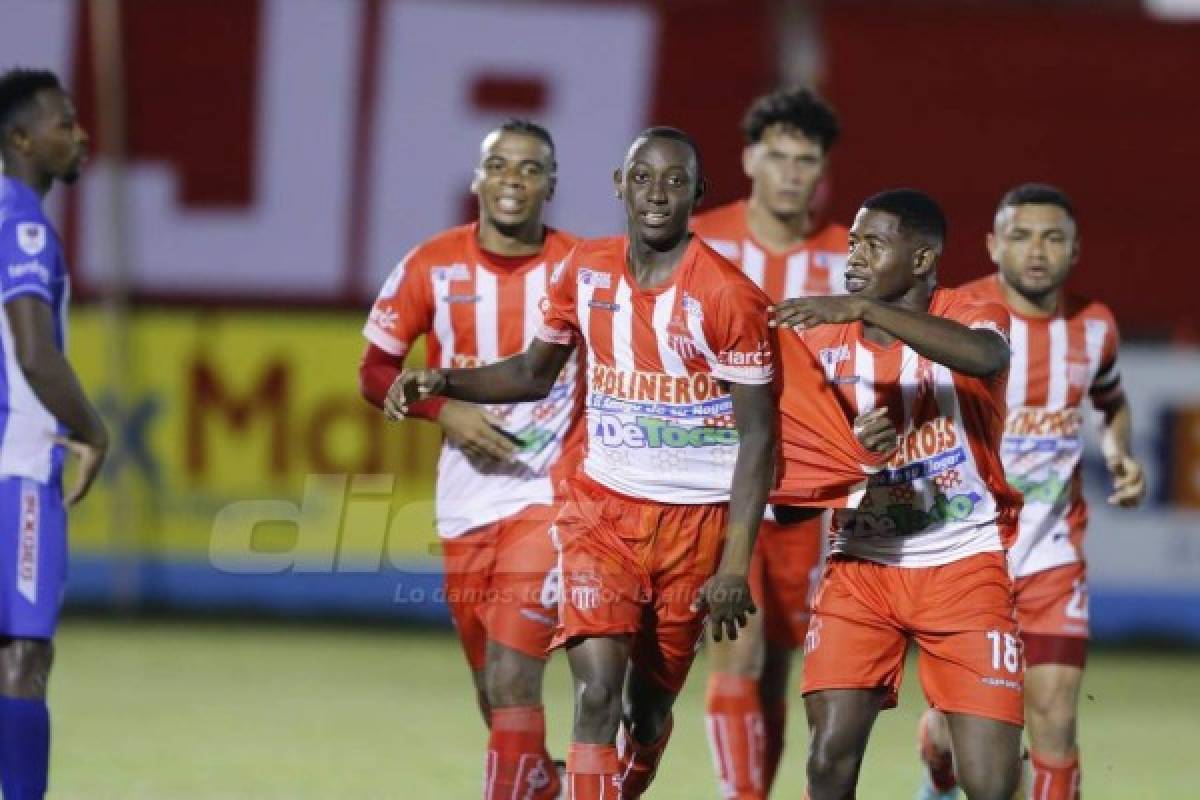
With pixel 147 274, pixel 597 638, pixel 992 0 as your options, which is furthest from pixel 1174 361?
pixel 597 638

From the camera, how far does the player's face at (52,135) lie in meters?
6.66

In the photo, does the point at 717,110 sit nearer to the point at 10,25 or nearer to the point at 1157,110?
the point at 1157,110

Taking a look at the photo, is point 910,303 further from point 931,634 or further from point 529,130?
point 529,130

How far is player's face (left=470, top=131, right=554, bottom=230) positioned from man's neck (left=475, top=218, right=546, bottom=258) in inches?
2.1

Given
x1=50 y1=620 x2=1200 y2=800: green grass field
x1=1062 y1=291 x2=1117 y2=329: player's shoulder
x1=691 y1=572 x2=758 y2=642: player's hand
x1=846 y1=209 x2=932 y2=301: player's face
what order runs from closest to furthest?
1. x1=691 y1=572 x2=758 y2=642: player's hand
2. x1=846 y1=209 x2=932 y2=301: player's face
3. x1=1062 y1=291 x2=1117 y2=329: player's shoulder
4. x1=50 y1=620 x2=1200 y2=800: green grass field

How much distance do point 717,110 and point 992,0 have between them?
2348 mm

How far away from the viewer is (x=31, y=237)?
640 cm

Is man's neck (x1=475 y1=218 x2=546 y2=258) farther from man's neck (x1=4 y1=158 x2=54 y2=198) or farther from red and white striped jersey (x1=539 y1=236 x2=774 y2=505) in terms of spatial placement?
man's neck (x1=4 y1=158 x2=54 y2=198)

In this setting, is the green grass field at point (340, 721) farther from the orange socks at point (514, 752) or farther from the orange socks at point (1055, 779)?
the orange socks at point (514, 752)

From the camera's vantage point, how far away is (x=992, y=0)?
1507 centimetres

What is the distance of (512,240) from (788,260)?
3.88ft

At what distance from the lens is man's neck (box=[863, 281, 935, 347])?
Answer: 6.09 metres

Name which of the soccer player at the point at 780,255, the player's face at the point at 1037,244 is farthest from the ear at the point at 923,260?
the soccer player at the point at 780,255

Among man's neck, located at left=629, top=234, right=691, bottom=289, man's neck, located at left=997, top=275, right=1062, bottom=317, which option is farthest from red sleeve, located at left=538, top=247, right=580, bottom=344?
man's neck, located at left=997, top=275, right=1062, bottom=317
